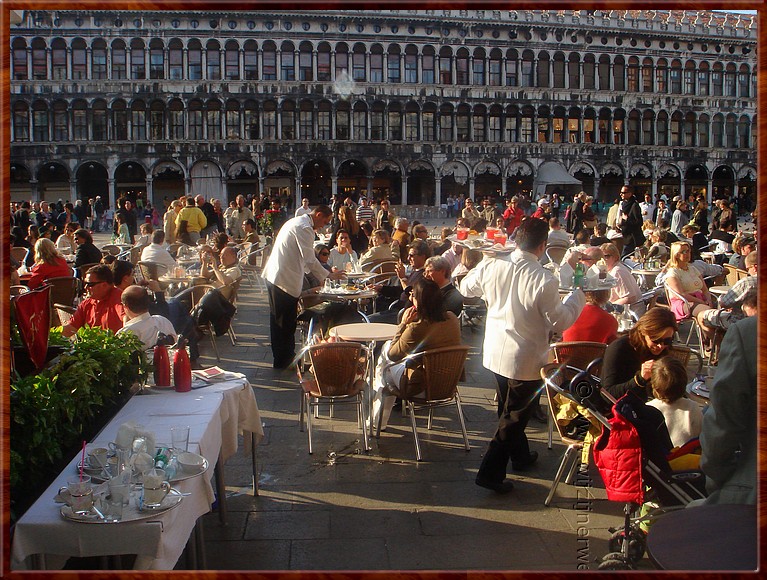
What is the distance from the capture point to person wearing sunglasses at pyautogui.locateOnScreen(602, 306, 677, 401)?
4.50 meters

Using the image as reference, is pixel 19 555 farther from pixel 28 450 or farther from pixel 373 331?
pixel 373 331

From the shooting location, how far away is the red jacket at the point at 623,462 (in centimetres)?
365

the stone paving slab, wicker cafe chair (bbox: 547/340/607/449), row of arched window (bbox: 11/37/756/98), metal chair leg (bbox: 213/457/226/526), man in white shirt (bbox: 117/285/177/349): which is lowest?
the stone paving slab

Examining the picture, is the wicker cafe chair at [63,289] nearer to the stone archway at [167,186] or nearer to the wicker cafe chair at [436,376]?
the wicker cafe chair at [436,376]

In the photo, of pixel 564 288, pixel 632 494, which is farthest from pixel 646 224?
pixel 632 494

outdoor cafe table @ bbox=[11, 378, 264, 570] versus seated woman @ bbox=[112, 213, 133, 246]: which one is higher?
seated woman @ bbox=[112, 213, 133, 246]

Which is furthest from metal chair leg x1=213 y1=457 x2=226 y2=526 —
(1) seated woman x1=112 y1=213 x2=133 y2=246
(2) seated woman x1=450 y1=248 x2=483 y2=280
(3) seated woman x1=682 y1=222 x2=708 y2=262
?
(1) seated woman x1=112 y1=213 x2=133 y2=246

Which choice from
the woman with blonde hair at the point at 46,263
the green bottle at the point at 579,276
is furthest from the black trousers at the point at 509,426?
the woman with blonde hair at the point at 46,263

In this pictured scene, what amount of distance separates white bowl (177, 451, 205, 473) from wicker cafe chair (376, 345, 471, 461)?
2277mm

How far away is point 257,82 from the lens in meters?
42.9

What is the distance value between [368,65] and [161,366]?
4215 centimetres

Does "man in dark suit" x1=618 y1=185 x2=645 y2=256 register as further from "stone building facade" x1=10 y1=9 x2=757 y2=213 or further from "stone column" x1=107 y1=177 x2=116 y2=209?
"stone column" x1=107 y1=177 x2=116 y2=209

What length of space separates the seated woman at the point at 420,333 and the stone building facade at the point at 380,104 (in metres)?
37.7

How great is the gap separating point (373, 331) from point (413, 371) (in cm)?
122
